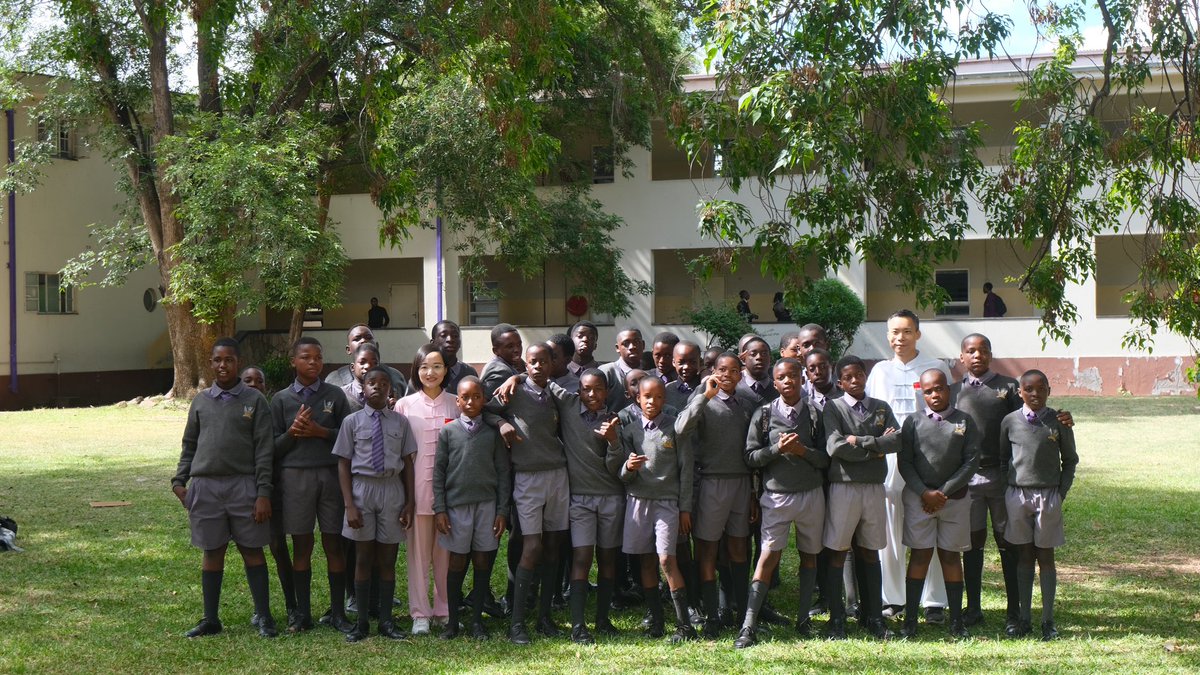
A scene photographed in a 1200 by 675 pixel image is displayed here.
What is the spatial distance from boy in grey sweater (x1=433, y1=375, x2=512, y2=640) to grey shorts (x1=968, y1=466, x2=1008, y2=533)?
2.56 meters

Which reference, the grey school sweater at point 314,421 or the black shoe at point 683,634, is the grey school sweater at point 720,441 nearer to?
the black shoe at point 683,634

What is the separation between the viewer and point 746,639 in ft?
20.3

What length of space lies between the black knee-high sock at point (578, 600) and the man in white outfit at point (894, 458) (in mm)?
1845

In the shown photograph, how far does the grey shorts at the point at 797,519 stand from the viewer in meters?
6.39

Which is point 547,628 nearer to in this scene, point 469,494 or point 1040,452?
point 469,494

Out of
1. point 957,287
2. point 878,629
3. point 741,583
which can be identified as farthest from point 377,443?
point 957,287

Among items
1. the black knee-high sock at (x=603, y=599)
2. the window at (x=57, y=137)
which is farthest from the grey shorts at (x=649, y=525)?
the window at (x=57, y=137)

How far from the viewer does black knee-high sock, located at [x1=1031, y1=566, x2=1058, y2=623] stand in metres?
6.36

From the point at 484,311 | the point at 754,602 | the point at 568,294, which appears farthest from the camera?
the point at 484,311

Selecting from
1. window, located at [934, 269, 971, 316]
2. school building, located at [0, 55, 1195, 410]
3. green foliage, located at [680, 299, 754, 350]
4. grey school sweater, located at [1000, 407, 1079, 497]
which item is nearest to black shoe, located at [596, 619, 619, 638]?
grey school sweater, located at [1000, 407, 1079, 497]

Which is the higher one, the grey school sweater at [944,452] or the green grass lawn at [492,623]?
the grey school sweater at [944,452]

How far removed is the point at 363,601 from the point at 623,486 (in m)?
1.53

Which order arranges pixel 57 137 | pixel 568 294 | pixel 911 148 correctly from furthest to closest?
pixel 568 294 < pixel 57 137 < pixel 911 148

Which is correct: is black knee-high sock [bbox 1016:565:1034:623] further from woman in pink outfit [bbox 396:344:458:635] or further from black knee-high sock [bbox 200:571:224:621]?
black knee-high sock [bbox 200:571:224:621]
